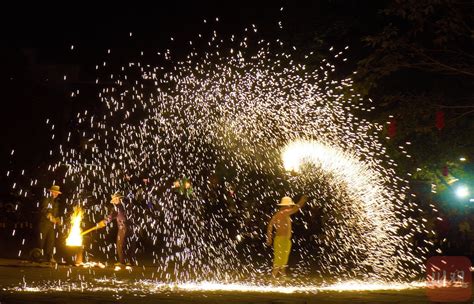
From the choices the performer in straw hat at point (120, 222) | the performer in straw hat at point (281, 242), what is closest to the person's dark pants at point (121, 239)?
the performer in straw hat at point (120, 222)

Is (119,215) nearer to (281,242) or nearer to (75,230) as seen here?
(75,230)

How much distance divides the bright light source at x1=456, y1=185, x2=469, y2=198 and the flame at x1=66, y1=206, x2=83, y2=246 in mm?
14512

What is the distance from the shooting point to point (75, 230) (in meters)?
16.8

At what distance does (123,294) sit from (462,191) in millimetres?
18244

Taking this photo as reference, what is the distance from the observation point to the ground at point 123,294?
1101cm

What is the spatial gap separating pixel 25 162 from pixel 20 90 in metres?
2.91

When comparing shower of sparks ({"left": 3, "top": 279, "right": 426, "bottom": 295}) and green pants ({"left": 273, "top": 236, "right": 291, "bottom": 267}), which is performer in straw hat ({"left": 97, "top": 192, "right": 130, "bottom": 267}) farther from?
green pants ({"left": 273, "top": 236, "right": 291, "bottom": 267})

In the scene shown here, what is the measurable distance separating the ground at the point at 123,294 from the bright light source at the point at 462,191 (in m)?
13.4

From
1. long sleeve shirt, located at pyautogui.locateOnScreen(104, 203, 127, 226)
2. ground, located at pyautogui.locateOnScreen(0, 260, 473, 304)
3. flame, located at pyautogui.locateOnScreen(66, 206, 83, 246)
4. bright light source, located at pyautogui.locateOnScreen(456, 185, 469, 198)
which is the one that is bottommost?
ground, located at pyautogui.locateOnScreen(0, 260, 473, 304)

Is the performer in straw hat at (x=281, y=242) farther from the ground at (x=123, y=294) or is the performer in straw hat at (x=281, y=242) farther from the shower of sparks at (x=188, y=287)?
the ground at (x=123, y=294)

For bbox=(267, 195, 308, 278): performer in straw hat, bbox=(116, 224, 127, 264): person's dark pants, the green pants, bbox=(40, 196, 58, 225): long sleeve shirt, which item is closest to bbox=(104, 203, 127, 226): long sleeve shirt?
bbox=(116, 224, 127, 264): person's dark pants

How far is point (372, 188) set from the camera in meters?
21.7

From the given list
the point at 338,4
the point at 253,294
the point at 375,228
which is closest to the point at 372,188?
the point at 375,228

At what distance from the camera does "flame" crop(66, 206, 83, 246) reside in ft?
55.0
